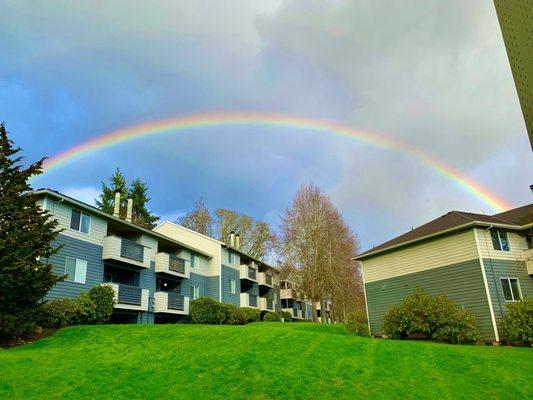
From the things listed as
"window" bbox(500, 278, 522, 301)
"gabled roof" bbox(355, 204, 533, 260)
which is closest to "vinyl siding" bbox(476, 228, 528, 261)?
"gabled roof" bbox(355, 204, 533, 260)

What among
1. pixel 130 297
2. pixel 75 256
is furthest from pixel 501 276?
pixel 75 256

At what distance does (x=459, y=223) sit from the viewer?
79.8ft

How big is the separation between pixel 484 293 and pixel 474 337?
252 centimetres

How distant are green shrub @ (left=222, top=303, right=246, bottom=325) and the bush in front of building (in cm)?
1461

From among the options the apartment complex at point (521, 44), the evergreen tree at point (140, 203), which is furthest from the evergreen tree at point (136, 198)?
the apartment complex at point (521, 44)

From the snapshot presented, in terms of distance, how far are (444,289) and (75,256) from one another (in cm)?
2096

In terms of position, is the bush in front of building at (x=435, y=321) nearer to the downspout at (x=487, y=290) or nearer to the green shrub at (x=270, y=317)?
the downspout at (x=487, y=290)

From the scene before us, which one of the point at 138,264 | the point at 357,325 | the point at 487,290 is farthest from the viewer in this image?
the point at 138,264

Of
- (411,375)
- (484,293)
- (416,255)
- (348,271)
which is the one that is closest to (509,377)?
(411,375)

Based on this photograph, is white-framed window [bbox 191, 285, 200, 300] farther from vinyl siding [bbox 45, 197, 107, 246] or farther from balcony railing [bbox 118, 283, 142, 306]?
vinyl siding [bbox 45, 197, 107, 246]

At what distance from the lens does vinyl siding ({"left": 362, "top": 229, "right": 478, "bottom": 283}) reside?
23.9m

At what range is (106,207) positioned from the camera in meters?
50.2

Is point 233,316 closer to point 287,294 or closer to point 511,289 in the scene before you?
point 511,289

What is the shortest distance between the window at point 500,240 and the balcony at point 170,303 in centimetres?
2117
